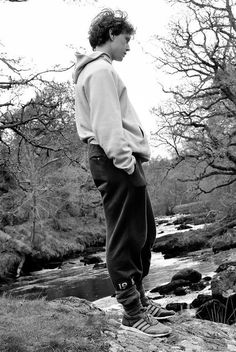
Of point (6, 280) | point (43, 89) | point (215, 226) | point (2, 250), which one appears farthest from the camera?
point (215, 226)

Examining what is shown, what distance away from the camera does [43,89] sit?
450 inches

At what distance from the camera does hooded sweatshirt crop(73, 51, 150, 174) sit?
9.90ft

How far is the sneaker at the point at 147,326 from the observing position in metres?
3.36

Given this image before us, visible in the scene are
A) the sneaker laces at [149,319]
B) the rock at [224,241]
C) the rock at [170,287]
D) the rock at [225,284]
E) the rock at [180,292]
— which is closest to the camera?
the sneaker laces at [149,319]

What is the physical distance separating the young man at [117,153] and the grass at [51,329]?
352mm

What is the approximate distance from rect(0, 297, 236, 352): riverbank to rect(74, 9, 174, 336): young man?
16cm

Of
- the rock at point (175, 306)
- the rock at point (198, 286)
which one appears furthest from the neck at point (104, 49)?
the rock at point (198, 286)

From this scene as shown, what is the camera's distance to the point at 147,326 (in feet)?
11.0

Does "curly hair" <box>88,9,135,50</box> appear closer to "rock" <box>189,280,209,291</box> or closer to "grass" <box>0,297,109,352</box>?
"grass" <box>0,297,109,352</box>

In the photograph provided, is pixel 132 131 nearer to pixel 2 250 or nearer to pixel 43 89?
pixel 43 89

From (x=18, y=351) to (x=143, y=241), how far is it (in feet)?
3.68

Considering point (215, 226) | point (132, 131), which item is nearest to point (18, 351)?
point (132, 131)

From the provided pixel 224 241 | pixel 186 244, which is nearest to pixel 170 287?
pixel 224 241

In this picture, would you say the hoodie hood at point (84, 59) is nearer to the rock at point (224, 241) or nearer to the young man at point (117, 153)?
the young man at point (117, 153)
